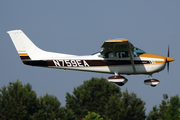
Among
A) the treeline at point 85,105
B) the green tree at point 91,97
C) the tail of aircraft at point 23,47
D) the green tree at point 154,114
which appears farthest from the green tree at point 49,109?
the tail of aircraft at point 23,47

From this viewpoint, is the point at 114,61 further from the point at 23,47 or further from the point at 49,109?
the point at 49,109

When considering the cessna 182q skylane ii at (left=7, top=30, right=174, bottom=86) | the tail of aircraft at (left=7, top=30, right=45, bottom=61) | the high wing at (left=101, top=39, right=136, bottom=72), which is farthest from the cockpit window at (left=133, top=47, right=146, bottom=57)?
the tail of aircraft at (left=7, top=30, right=45, bottom=61)

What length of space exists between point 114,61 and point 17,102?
3639 cm

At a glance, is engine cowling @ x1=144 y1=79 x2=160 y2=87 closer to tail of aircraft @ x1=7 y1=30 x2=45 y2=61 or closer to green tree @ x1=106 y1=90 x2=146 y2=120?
tail of aircraft @ x1=7 y1=30 x2=45 y2=61

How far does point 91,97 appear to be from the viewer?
61.8 metres

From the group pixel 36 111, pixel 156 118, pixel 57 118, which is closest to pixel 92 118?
pixel 57 118

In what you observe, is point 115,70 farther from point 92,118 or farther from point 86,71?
point 92,118

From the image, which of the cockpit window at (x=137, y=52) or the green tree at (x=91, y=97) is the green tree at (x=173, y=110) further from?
the cockpit window at (x=137, y=52)

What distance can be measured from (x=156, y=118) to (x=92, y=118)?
1534cm

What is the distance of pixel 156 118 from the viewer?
57375 mm

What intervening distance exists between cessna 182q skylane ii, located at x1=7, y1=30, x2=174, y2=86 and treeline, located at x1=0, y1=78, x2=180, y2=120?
96.3ft

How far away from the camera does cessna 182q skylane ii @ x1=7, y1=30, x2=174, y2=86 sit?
1767 centimetres

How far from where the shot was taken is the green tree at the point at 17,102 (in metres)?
49.0

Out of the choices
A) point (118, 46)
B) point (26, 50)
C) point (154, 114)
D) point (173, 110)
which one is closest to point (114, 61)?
point (118, 46)
